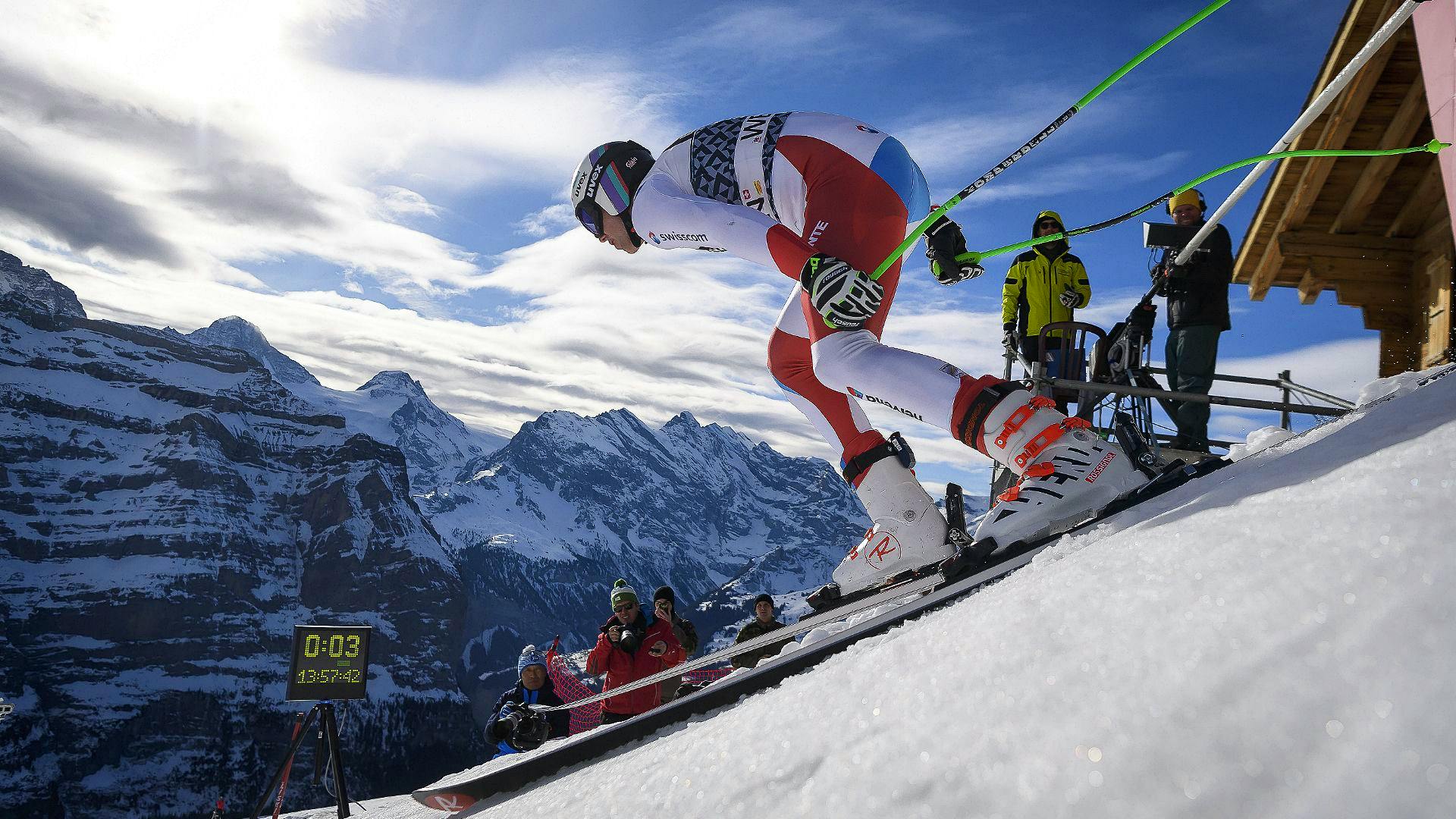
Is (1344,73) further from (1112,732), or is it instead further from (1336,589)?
(1112,732)

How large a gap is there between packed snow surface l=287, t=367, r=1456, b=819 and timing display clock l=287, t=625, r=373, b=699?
25.9 ft

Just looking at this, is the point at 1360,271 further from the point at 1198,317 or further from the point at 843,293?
the point at 843,293

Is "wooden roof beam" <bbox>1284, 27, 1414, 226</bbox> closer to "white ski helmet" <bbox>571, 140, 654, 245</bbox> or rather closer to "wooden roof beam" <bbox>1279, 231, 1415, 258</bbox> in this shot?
"wooden roof beam" <bbox>1279, 231, 1415, 258</bbox>

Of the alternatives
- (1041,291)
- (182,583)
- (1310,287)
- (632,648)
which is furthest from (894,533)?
(182,583)

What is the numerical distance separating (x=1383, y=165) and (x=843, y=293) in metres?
7.96

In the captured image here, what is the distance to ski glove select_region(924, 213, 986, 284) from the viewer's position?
3.35 m

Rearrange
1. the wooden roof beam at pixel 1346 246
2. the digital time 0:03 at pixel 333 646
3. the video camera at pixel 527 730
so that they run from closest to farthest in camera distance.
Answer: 1. the video camera at pixel 527 730
2. the digital time 0:03 at pixel 333 646
3. the wooden roof beam at pixel 1346 246

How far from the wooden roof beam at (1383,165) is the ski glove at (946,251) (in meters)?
5.43

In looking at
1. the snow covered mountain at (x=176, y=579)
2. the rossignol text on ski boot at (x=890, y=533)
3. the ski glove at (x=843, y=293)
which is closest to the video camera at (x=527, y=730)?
the rossignol text on ski boot at (x=890, y=533)

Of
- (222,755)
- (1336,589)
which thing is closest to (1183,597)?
(1336,589)

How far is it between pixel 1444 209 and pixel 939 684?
9.96m

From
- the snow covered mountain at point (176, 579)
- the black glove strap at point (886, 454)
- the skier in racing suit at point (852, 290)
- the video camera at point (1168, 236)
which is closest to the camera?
the skier in racing suit at point (852, 290)

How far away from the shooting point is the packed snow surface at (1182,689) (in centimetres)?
59

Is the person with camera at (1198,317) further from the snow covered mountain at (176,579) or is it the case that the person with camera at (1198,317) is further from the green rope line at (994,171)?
the snow covered mountain at (176,579)
